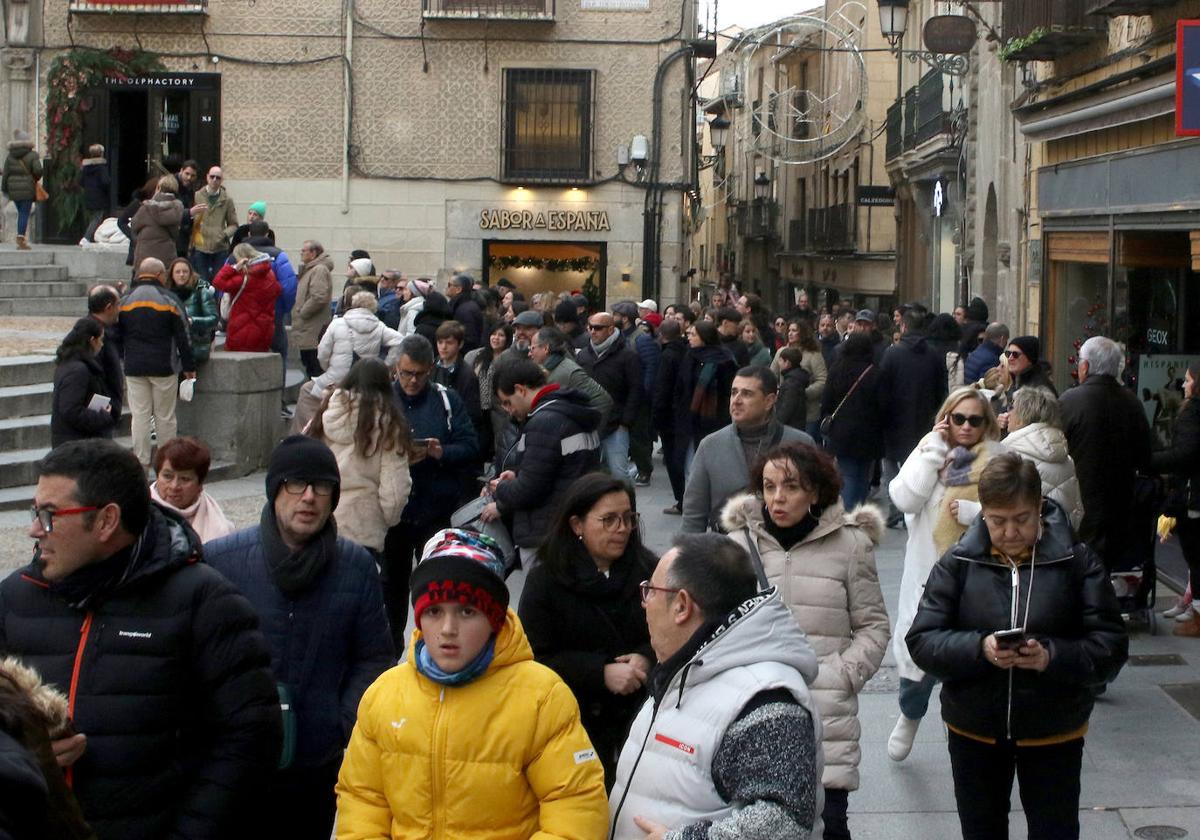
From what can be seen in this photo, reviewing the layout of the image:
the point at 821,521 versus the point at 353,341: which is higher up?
the point at 353,341

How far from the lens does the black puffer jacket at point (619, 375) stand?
13.6 m

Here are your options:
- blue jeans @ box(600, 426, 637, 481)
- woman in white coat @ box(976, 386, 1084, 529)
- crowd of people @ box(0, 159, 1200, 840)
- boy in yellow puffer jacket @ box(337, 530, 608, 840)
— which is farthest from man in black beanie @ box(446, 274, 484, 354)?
boy in yellow puffer jacket @ box(337, 530, 608, 840)

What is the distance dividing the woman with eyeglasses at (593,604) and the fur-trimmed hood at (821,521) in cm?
55

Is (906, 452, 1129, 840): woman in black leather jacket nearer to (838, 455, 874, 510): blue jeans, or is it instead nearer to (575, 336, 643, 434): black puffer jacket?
(838, 455, 874, 510): blue jeans

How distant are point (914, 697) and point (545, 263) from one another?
65.9 feet

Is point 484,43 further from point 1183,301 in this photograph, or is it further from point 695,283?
point 695,283

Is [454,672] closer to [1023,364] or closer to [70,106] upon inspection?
[1023,364]

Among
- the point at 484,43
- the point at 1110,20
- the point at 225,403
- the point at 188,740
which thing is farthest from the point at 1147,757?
the point at 484,43

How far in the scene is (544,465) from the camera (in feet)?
23.4

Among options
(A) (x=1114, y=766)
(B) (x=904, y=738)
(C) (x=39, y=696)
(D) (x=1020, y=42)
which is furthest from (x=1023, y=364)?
(C) (x=39, y=696)

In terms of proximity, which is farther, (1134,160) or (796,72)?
(796,72)

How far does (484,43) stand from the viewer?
25.6 metres

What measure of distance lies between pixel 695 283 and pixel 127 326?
175 ft

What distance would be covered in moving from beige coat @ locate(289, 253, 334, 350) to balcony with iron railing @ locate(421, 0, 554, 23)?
335 inches
